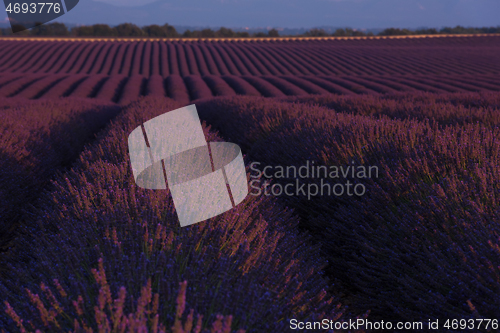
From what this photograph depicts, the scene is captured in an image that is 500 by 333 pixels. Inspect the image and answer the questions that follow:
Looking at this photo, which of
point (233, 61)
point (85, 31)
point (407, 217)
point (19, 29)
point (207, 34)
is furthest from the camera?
point (207, 34)

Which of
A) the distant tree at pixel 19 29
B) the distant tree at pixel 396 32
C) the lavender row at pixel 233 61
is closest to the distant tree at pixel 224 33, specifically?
the lavender row at pixel 233 61

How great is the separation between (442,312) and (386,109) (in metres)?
4.77

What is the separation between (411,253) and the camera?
191 cm

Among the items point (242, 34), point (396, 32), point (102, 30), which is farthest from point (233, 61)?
point (396, 32)

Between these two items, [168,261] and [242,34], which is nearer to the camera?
[168,261]

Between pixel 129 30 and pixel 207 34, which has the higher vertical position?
pixel 129 30

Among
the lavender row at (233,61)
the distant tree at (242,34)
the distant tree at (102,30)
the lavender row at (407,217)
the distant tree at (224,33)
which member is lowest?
the lavender row at (407,217)

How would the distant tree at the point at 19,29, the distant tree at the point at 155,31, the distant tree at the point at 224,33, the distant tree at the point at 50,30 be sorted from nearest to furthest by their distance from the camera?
1. the distant tree at the point at 19,29
2. the distant tree at the point at 50,30
3. the distant tree at the point at 224,33
4. the distant tree at the point at 155,31

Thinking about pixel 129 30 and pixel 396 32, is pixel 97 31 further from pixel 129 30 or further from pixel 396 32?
pixel 396 32

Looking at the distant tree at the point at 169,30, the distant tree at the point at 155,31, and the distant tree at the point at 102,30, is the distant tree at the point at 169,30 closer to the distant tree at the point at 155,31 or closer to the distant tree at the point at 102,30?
the distant tree at the point at 155,31

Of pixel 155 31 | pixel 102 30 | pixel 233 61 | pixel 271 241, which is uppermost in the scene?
pixel 102 30

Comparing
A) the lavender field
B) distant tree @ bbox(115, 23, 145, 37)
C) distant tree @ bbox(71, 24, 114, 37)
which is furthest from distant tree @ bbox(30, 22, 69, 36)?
the lavender field

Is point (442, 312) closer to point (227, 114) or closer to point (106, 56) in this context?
point (227, 114)

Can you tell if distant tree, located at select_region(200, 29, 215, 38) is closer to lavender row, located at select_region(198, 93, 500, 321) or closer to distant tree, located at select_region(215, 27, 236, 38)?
distant tree, located at select_region(215, 27, 236, 38)
